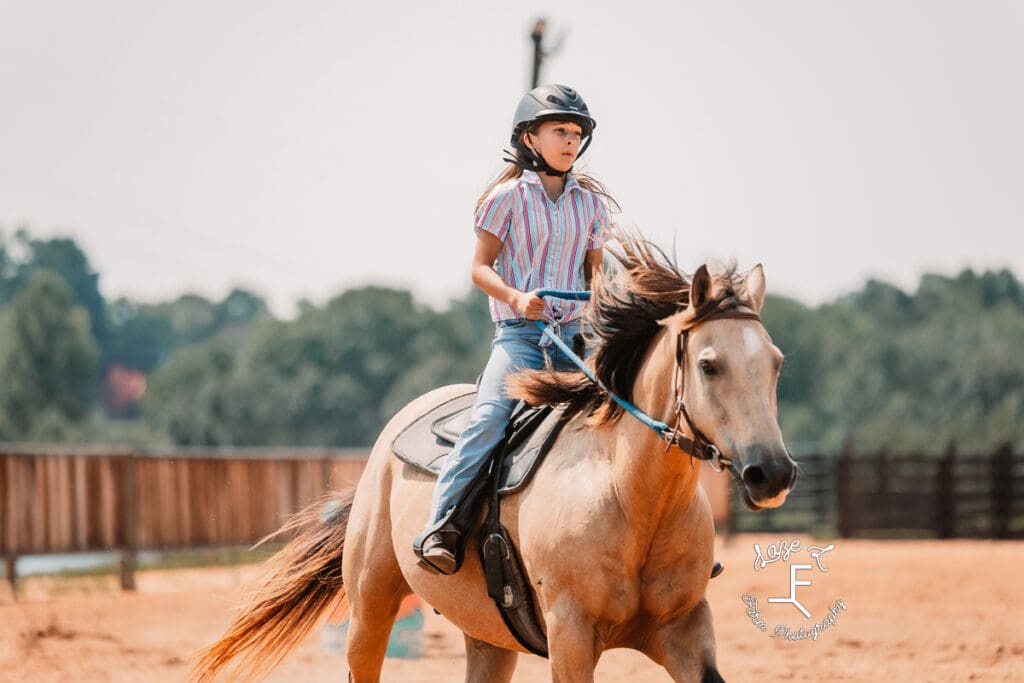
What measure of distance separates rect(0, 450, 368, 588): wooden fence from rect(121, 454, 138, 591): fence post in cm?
1

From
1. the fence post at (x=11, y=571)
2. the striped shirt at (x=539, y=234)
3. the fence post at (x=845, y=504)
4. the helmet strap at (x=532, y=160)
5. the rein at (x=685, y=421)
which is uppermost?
the helmet strap at (x=532, y=160)

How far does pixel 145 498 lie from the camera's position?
16.9 meters

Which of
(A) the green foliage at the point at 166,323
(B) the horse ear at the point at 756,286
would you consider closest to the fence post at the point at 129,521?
(B) the horse ear at the point at 756,286

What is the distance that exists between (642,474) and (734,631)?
26.1 ft

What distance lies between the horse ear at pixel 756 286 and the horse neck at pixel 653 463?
11.2 inches

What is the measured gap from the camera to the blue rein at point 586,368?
4508 mm

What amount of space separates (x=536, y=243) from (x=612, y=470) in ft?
3.30

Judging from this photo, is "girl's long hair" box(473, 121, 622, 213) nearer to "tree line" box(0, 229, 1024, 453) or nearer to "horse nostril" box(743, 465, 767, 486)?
"horse nostril" box(743, 465, 767, 486)

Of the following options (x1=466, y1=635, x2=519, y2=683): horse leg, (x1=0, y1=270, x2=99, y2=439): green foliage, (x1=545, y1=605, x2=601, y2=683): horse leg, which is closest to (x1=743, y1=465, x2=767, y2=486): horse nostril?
(x1=545, y1=605, x2=601, y2=683): horse leg

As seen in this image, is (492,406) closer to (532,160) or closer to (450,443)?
(450,443)

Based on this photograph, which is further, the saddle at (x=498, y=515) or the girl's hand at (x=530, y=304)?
the saddle at (x=498, y=515)

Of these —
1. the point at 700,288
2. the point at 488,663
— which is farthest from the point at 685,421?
the point at 488,663

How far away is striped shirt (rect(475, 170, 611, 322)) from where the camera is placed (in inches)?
208

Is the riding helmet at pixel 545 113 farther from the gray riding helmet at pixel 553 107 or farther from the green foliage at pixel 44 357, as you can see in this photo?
the green foliage at pixel 44 357
